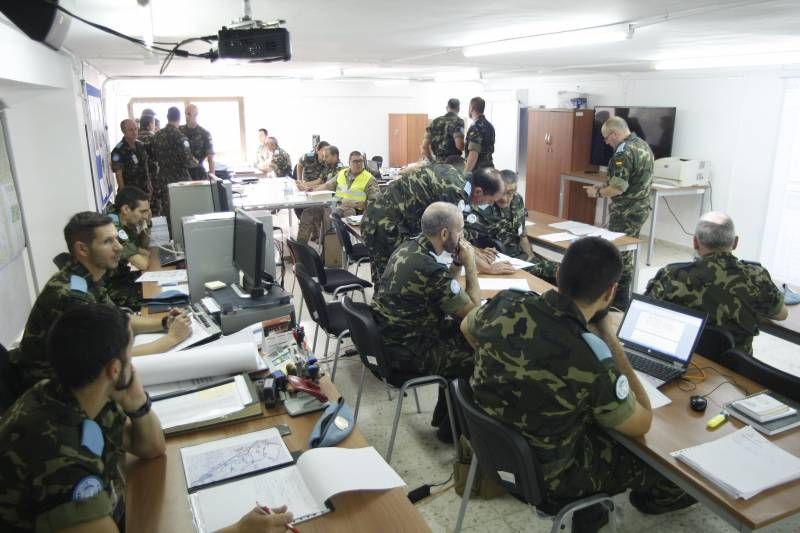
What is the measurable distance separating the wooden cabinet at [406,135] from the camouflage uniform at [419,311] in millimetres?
10956

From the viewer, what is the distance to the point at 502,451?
70.7 inches

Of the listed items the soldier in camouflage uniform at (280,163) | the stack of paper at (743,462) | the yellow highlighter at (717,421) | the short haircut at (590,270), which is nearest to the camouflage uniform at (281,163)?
the soldier in camouflage uniform at (280,163)

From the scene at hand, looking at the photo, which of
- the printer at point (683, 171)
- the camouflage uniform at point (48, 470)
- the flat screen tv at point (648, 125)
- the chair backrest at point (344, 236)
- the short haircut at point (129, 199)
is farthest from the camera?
the flat screen tv at point (648, 125)

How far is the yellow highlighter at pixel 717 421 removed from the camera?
1.85m

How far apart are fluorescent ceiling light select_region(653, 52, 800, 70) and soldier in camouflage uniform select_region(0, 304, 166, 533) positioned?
19.7 ft

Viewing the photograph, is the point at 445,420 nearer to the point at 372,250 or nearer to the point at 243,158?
the point at 372,250

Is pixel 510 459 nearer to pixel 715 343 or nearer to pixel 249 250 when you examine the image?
pixel 715 343

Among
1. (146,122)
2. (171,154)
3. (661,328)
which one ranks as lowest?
(661,328)

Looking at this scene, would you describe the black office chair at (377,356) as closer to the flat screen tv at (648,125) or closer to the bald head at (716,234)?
the bald head at (716,234)

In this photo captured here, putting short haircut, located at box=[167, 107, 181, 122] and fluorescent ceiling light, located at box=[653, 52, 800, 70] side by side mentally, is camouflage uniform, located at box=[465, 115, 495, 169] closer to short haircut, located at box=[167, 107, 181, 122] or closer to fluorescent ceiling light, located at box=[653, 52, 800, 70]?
fluorescent ceiling light, located at box=[653, 52, 800, 70]

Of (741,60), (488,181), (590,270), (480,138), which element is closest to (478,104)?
(480,138)

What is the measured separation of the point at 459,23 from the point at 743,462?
3.05 m

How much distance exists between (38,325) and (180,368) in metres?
0.63

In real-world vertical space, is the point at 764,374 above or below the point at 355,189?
below
